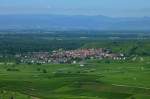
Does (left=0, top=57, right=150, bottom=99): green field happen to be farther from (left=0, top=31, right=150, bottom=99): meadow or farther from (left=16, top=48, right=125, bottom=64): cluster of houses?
(left=16, top=48, right=125, bottom=64): cluster of houses

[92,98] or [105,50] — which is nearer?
[92,98]

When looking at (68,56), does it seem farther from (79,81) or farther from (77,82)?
(77,82)

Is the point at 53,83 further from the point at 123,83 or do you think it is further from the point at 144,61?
the point at 144,61

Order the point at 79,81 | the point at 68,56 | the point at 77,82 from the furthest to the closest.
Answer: the point at 68,56
the point at 79,81
the point at 77,82

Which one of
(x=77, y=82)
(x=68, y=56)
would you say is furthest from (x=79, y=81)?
(x=68, y=56)

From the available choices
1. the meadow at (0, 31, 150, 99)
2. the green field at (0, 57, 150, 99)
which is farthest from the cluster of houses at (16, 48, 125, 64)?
the green field at (0, 57, 150, 99)

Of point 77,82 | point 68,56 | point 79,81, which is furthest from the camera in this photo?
point 68,56

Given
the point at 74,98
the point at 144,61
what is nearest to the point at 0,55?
the point at 144,61
